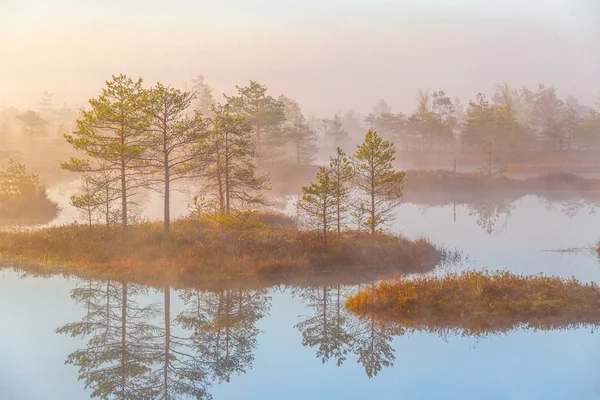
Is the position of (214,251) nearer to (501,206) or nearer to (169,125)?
(169,125)

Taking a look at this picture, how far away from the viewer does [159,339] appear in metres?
18.9

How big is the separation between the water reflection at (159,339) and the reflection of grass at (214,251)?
2982 millimetres

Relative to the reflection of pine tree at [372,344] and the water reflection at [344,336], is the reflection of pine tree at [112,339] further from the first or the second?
the reflection of pine tree at [372,344]

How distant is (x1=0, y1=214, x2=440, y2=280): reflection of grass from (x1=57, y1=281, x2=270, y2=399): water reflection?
298 centimetres

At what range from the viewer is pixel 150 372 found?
1612cm

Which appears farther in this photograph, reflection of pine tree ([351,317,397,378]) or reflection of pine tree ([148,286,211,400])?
reflection of pine tree ([351,317,397,378])

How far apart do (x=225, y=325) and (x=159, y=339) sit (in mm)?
2563

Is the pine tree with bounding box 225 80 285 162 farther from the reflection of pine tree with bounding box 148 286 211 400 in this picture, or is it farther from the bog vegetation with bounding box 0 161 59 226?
the reflection of pine tree with bounding box 148 286 211 400

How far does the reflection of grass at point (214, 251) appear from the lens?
28172 millimetres

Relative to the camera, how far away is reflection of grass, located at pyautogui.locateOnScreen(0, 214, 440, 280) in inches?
1109

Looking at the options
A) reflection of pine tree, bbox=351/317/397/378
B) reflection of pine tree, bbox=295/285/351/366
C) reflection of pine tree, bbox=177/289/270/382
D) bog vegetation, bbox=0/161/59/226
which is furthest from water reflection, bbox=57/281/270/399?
bog vegetation, bbox=0/161/59/226

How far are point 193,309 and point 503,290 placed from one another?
12671 mm

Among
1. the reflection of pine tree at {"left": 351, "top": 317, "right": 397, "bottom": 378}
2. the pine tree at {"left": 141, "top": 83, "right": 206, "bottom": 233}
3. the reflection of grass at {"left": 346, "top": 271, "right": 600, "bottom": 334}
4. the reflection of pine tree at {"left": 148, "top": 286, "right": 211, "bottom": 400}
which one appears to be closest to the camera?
the reflection of pine tree at {"left": 148, "top": 286, "right": 211, "bottom": 400}

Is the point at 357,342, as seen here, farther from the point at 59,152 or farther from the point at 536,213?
the point at 59,152
